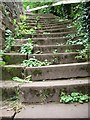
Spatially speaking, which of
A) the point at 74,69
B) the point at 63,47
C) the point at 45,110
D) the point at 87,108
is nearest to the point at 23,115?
the point at 45,110

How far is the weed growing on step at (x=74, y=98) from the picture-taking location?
2623mm

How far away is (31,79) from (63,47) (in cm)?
112

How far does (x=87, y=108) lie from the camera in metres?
2.42

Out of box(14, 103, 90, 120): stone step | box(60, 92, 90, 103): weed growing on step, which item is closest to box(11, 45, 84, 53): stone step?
box(60, 92, 90, 103): weed growing on step

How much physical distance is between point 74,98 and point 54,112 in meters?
0.39

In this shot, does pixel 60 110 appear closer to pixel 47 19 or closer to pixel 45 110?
pixel 45 110

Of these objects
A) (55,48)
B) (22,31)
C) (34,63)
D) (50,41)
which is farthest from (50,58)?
(22,31)

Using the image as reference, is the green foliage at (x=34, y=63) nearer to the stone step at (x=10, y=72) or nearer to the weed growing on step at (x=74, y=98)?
the stone step at (x=10, y=72)

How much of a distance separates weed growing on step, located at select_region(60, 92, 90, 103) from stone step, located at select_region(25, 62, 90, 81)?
476 millimetres

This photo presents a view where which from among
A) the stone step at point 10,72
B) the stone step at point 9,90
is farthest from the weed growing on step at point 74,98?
the stone step at point 10,72

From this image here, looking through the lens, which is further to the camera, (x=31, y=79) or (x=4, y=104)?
(x=31, y=79)

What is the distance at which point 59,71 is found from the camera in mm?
3168

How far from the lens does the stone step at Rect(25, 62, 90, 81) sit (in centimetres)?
315

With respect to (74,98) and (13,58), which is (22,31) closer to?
(13,58)
